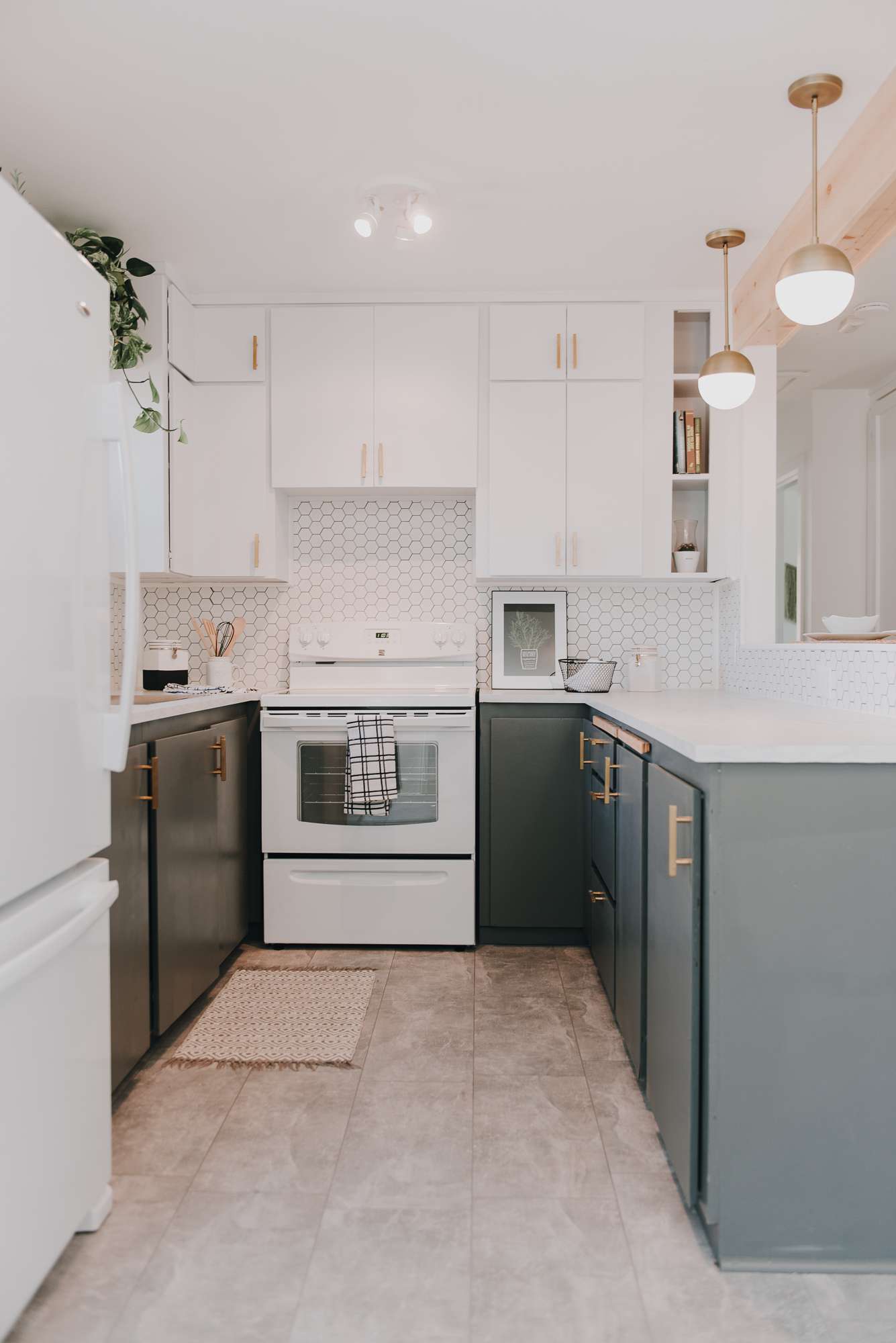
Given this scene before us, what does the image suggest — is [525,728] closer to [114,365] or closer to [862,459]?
[114,365]

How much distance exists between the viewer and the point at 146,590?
375 centimetres

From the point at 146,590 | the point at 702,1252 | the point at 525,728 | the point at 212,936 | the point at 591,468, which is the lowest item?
the point at 702,1252

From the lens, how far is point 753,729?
177 centimetres

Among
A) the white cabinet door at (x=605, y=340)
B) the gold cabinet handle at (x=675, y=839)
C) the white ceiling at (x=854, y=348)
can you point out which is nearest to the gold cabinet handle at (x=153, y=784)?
the gold cabinet handle at (x=675, y=839)

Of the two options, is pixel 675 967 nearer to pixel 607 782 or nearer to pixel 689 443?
pixel 607 782

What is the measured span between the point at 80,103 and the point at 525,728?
87.8 inches

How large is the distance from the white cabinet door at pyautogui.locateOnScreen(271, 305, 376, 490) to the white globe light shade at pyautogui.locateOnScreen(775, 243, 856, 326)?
71.3 inches

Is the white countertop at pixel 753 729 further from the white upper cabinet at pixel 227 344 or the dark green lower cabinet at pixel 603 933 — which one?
the white upper cabinet at pixel 227 344

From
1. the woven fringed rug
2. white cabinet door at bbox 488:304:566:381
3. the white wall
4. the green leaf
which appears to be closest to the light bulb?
white cabinet door at bbox 488:304:566:381

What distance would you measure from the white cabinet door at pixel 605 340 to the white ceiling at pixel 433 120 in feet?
0.79

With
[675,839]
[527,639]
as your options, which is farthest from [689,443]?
[675,839]

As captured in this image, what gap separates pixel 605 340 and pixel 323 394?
111 centimetres

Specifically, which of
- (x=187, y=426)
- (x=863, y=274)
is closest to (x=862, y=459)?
(x=863, y=274)

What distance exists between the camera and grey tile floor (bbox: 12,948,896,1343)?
1396 mm
